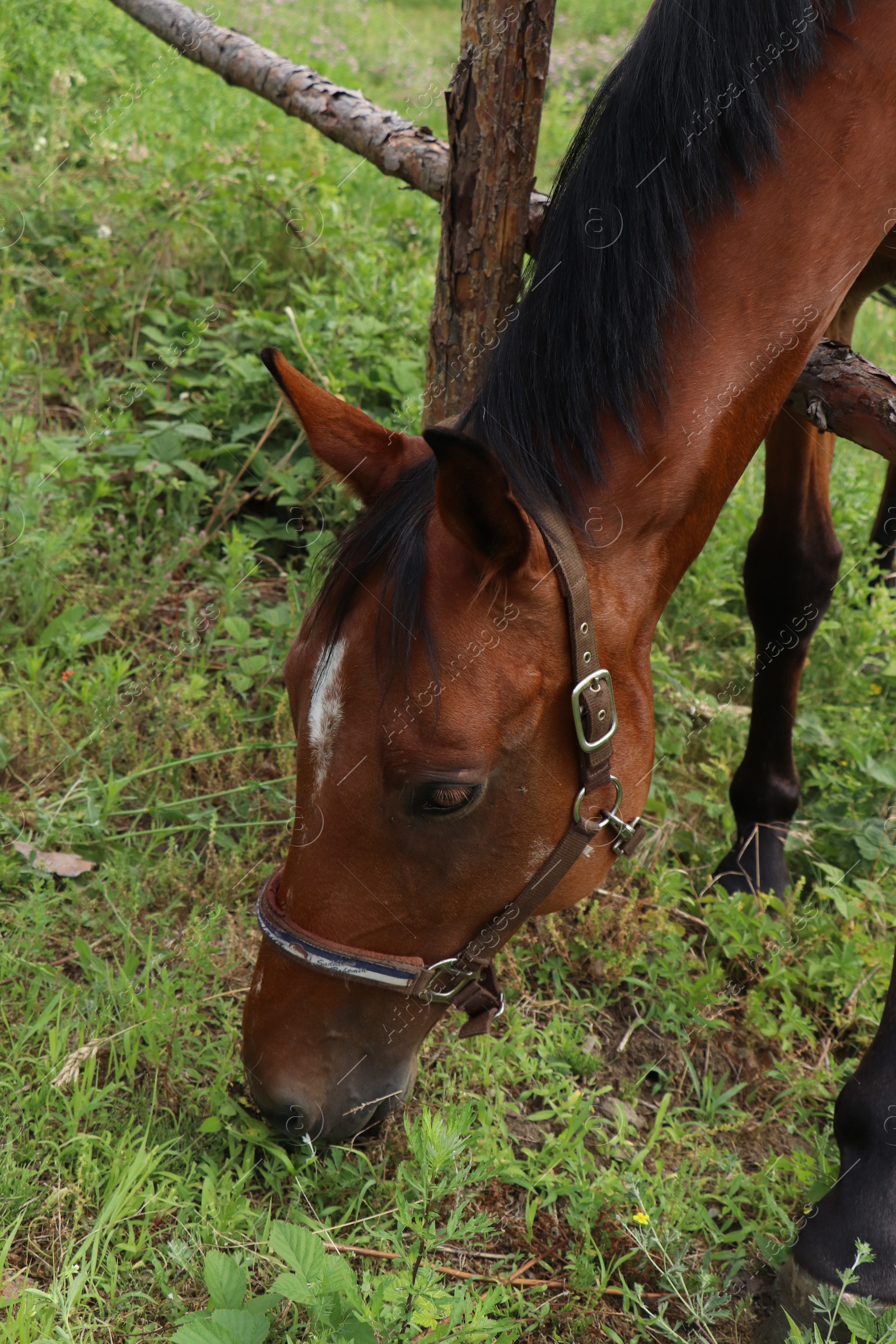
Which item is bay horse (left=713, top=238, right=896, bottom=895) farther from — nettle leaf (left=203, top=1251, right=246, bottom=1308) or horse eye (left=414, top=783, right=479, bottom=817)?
nettle leaf (left=203, top=1251, right=246, bottom=1308)

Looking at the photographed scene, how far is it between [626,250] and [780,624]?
5.43ft

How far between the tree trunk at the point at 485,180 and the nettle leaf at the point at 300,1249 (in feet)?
A: 5.69

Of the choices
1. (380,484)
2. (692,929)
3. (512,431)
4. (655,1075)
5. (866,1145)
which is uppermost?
(512,431)

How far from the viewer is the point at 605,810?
6.03 feet

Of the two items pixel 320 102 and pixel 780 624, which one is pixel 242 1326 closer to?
pixel 780 624

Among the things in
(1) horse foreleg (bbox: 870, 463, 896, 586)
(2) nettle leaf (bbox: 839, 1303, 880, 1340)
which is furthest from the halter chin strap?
(1) horse foreleg (bbox: 870, 463, 896, 586)

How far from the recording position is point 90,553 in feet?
11.3

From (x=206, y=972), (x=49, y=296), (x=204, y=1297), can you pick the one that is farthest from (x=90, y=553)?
(x=204, y=1297)

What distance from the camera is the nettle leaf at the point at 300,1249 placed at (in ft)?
4.97

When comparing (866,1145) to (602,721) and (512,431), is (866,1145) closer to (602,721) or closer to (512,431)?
(602,721)

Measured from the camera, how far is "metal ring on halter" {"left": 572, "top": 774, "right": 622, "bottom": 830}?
177 centimetres

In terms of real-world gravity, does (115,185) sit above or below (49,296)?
above

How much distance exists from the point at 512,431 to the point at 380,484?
29 centimetres

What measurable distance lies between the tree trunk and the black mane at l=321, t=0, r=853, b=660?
17.9 inches
